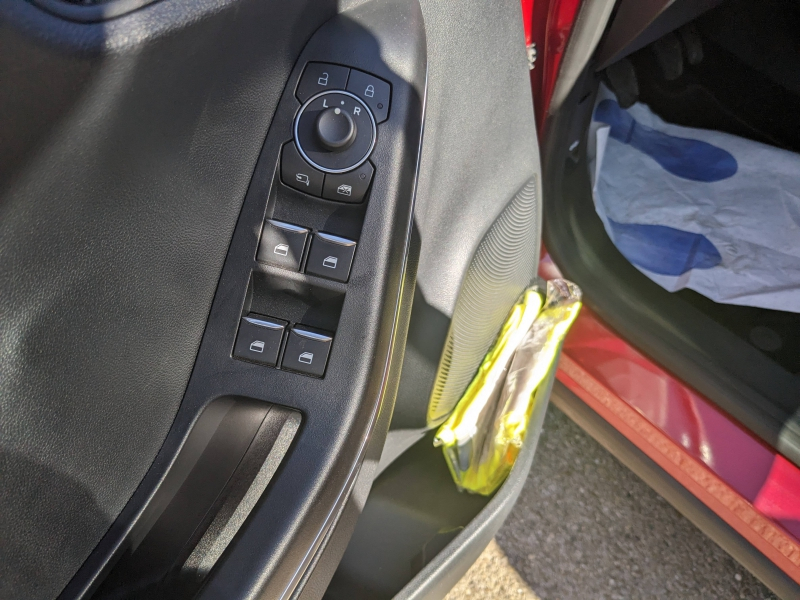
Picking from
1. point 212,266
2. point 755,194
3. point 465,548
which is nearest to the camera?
point 212,266

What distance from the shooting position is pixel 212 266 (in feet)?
1.75

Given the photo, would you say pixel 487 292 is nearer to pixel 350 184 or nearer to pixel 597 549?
pixel 350 184

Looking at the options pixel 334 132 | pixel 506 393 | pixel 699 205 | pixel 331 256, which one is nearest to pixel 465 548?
pixel 506 393

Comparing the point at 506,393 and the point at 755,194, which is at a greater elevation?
the point at 755,194

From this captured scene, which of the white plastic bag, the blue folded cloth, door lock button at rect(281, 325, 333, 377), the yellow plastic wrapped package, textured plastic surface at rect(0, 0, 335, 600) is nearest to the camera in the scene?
textured plastic surface at rect(0, 0, 335, 600)

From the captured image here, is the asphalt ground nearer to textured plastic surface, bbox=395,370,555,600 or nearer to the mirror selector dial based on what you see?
textured plastic surface, bbox=395,370,555,600

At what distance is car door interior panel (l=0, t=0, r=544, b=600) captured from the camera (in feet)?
1.32

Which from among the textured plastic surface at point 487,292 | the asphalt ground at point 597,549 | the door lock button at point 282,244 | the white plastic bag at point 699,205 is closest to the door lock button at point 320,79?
Answer: the door lock button at point 282,244

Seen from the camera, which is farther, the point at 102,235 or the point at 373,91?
the point at 373,91

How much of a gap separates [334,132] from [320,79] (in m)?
0.06

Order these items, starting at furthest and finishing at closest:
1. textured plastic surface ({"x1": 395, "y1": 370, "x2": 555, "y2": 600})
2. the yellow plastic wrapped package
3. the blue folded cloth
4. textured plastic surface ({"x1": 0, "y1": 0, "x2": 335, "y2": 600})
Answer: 1. the blue folded cloth
2. the yellow plastic wrapped package
3. textured plastic surface ({"x1": 395, "y1": 370, "x2": 555, "y2": 600})
4. textured plastic surface ({"x1": 0, "y1": 0, "x2": 335, "y2": 600})

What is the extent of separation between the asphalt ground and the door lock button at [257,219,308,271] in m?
0.80

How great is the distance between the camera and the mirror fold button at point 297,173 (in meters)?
0.55

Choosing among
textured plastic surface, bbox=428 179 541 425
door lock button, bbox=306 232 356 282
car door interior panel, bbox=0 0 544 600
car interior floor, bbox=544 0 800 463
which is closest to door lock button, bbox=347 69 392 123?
car door interior panel, bbox=0 0 544 600
